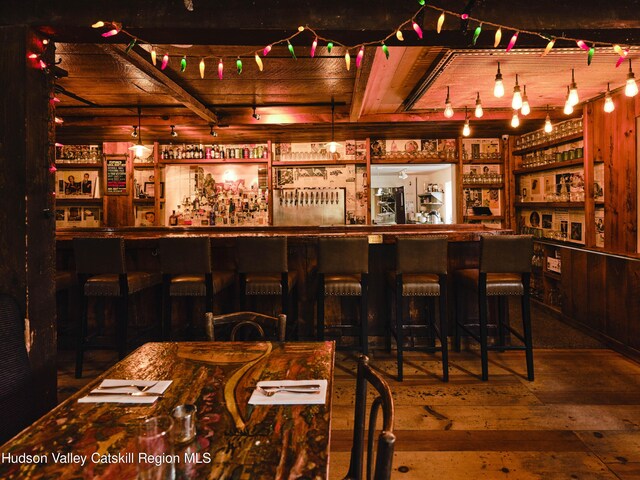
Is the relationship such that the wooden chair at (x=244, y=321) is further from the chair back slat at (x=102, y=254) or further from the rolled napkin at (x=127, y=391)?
the chair back slat at (x=102, y=254)

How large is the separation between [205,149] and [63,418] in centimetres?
623

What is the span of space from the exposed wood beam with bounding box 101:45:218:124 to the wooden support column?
2.60 feet

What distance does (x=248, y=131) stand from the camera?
247 inches

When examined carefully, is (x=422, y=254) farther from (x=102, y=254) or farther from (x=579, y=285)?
(x=102, y=254)

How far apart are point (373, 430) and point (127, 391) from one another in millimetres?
846

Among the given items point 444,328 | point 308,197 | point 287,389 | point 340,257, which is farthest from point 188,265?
point 308,197

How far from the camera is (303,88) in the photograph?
15.6 ft

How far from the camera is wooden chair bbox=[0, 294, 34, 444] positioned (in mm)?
1598

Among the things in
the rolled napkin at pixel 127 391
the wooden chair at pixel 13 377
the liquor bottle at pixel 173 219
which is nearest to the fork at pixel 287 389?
the rolled napkin at pixel 127 391

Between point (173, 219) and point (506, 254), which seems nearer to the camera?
point (506, 254)

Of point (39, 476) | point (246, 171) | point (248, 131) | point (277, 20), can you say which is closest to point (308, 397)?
point (39, 476)

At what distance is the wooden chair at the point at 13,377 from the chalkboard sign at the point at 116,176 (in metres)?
5.65

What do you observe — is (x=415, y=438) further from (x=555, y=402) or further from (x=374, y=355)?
(x=374, y=355)

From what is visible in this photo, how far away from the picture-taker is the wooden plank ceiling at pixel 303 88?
3506mm
